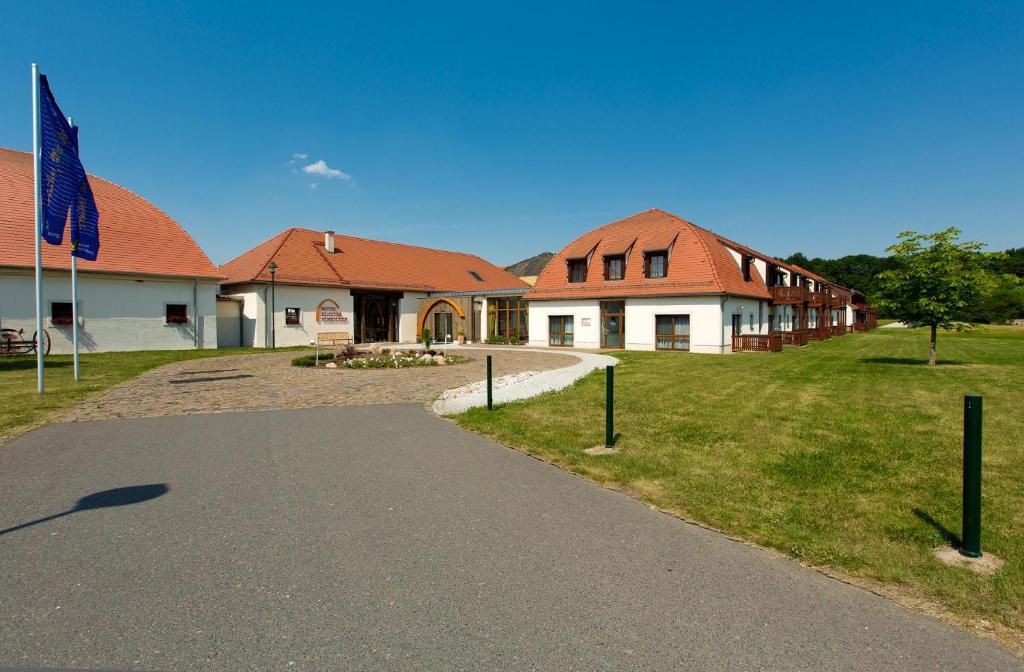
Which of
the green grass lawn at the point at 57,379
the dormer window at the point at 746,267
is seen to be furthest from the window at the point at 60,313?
the dormer window at the point at 746,267

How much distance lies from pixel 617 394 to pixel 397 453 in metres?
6.46

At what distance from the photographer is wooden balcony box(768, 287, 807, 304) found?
3300cm

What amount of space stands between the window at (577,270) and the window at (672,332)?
18.5 feet

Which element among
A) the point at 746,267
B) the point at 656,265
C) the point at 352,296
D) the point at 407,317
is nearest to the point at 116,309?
the point at 352,296

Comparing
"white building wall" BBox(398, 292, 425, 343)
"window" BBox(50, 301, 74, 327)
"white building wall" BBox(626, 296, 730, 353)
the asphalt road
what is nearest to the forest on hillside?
"white building wall" BBox(626, 296, 730, 353)

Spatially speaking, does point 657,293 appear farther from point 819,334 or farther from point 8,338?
point 8,338

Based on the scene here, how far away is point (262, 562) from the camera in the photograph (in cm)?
369

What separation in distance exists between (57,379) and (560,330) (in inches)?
897

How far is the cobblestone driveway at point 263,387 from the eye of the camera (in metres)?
10.2

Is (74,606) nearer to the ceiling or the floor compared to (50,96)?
nearer to the floor

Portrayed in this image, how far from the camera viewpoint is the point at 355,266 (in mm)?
34625

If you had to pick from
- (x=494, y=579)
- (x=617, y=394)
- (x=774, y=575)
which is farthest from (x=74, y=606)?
(x=617, y=394)

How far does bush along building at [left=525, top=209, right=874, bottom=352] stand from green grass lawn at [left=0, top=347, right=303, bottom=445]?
59.1 feet

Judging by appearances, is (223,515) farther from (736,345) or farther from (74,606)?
(736,345)
